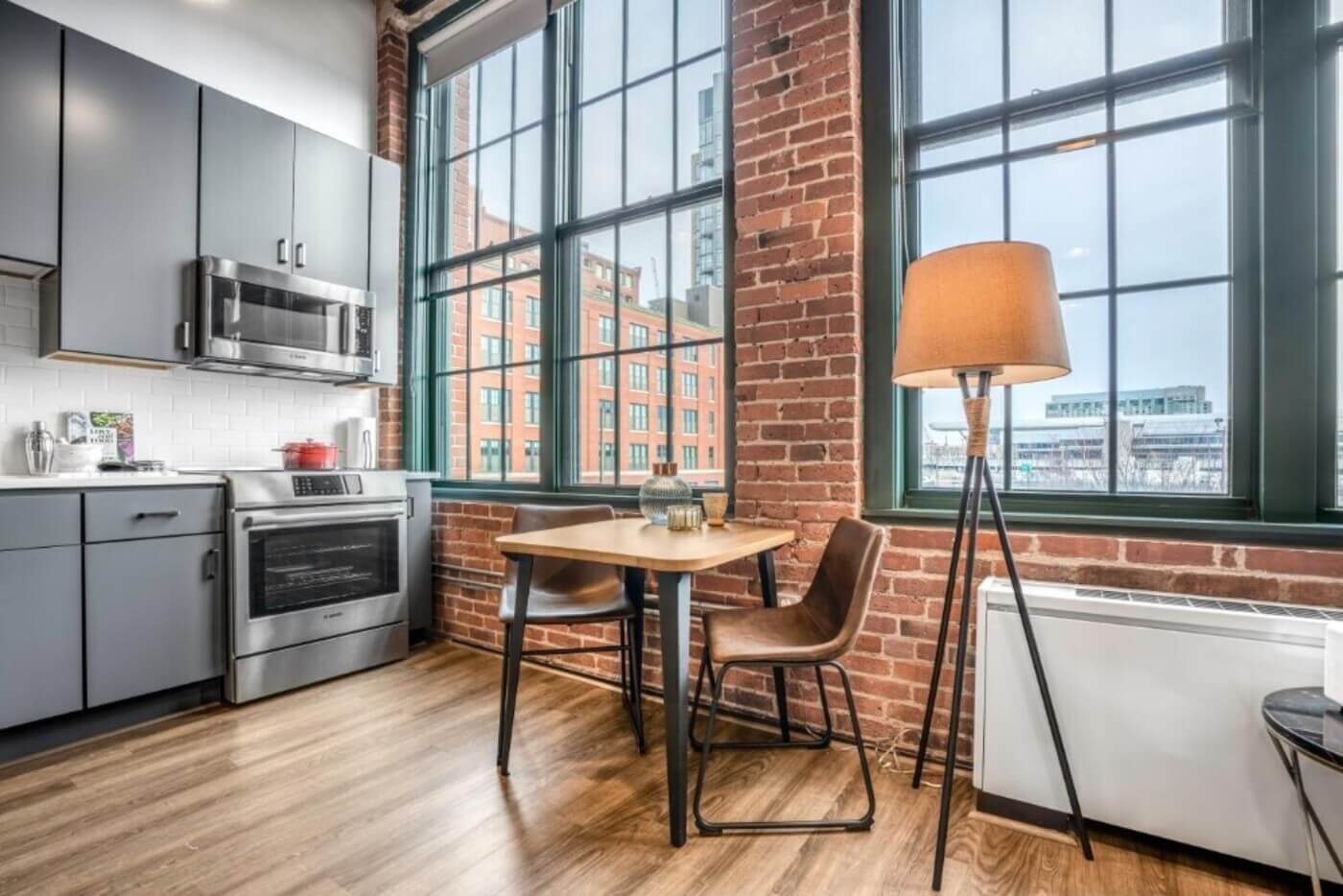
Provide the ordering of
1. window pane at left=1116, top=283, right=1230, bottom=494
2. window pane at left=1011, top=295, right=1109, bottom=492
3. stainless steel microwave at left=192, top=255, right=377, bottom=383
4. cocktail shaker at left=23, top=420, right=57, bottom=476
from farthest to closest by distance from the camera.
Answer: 1. stainless steel microwave at left=192, top=255, right=377, bottom=383
2. cocktail shaker at left=23, top=420, right=57, bottom=476
3. window pane at left=1011, top=295, right=1109, bottom=492
4. window pane at left=1116, top=283, right=1230, bottom=494

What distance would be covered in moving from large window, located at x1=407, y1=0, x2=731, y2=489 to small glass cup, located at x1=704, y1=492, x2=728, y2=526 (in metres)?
0.39

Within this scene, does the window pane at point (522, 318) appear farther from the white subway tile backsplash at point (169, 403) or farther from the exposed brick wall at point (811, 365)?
the exposed brick wall at point (811, 365)

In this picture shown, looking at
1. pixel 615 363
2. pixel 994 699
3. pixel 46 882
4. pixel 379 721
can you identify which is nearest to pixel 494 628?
pixel 379 721

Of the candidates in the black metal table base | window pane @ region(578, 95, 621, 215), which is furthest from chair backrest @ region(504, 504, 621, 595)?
window pane @ region(578, 95, 621, 215)

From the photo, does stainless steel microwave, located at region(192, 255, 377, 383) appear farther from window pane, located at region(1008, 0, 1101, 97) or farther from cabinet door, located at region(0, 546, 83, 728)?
window pane, located at region(1008, 0, 1101, 97)

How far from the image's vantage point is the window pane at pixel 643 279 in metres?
2.97

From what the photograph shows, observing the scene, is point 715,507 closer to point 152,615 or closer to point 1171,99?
point 1171,99

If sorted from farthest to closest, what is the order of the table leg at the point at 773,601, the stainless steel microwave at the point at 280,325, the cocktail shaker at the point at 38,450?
the stainless steel microwave at the point at 280,325, the cocktail shaker at the point at 38,450, the table leg at the point at 773,601

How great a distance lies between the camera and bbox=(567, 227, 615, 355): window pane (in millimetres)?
3160

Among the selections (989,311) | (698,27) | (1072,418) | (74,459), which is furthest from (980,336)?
(74,459)

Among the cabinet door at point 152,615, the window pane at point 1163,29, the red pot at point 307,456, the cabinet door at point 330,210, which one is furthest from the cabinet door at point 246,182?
the window pane at point 1163,29

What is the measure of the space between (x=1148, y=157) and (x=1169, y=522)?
3.61 feet

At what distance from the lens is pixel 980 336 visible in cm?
155

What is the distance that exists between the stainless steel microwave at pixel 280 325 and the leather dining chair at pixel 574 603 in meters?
1.39
